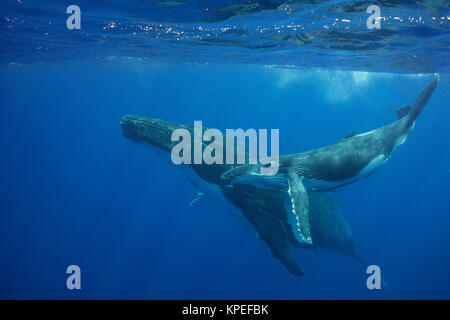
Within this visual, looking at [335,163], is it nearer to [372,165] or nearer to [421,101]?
[372,165]

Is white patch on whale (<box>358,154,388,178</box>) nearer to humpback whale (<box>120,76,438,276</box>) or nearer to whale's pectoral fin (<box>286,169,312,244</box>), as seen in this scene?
humpback whale (<box>120,76,438,276</box>)

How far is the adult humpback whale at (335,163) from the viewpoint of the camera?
7738 mm

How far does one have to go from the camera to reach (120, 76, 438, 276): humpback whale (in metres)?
7.68

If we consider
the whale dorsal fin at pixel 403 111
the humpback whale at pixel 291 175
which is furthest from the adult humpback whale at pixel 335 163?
the whale dorsal fin at pixel 403 111

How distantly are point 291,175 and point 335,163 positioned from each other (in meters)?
1.29

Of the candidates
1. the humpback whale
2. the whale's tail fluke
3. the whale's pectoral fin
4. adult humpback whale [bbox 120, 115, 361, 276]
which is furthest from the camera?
adult humpback whale [bbox 120, 115, 361, 276]

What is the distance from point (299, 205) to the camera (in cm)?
677

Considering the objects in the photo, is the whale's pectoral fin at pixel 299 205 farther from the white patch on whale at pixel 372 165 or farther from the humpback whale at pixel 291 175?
the white patch on whale at pixel 372 165

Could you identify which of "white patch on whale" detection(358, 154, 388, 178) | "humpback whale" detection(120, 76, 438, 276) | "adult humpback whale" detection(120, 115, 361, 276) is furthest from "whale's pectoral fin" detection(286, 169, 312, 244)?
"white patch on whale" detection(358, 154, 388, 178)

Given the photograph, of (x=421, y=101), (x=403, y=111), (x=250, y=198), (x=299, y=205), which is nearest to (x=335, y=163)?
(x=299, y=205)

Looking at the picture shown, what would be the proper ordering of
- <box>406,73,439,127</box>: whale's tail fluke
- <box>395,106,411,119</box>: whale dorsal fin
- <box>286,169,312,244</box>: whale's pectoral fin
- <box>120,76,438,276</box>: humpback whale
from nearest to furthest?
<box>286,169,312,244</box>: whale's pectoral fin
<box>120,76,438,276</box>: humpback whale
<box>406,73,439,127</box>: whale's tail fluke
<box>395,106,411,119</box>: whale dorsal fin

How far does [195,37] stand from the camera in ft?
61.0

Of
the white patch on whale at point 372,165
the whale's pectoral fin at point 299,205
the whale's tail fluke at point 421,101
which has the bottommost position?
the whale's pectoral fin at point 299,205

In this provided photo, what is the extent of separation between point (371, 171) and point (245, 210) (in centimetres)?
400
